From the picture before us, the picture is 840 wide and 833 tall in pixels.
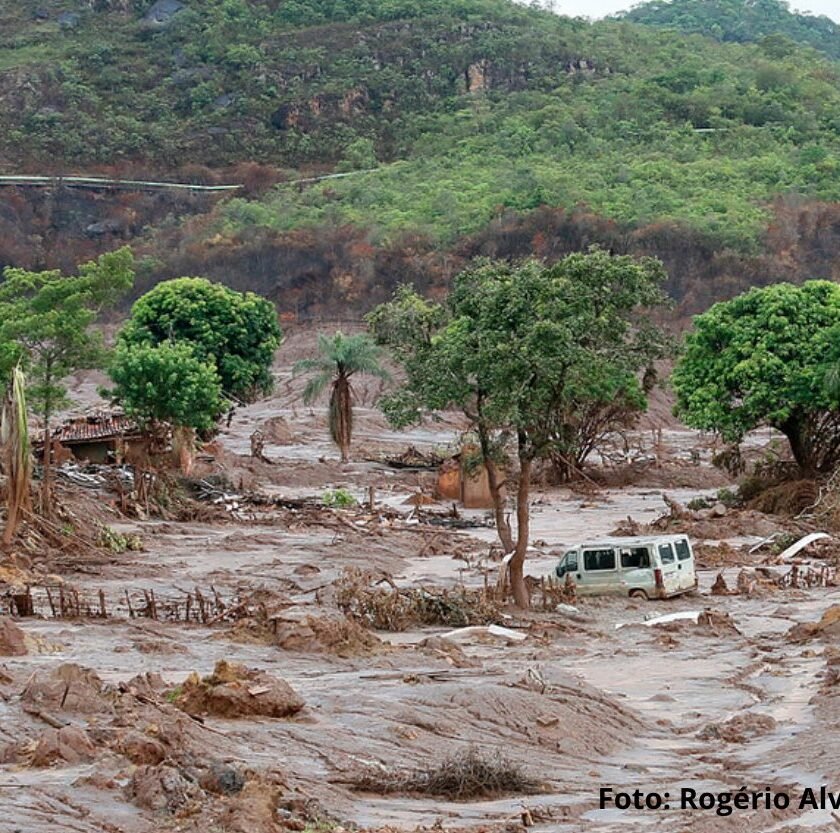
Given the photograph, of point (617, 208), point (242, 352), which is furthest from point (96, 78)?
point (242, 352)

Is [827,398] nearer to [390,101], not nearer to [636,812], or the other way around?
[636,812]

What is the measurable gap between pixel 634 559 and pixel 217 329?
30.9 meters

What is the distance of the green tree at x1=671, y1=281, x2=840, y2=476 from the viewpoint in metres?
37.1

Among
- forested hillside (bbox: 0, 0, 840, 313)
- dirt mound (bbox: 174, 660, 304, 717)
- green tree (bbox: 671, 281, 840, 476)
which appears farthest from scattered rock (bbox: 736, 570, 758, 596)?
forested hillside (bbox: 0, 0, 840, 313)

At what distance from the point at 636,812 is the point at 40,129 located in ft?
359

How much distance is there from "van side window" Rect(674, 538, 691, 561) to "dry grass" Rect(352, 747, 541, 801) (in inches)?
503

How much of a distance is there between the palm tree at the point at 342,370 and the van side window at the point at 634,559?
27056 millimetres

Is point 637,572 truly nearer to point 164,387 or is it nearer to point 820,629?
point 820,629

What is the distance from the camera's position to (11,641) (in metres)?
17.8

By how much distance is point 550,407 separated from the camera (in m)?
23.9

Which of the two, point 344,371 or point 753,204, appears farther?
point 753,204

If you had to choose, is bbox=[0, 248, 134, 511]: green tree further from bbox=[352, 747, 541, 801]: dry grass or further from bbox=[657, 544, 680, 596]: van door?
bbox=[352, 747, 541, 801]: dry grass

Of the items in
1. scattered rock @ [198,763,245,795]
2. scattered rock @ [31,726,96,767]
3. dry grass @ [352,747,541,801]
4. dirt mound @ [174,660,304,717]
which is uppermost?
scattered rock @ [31,726,96,767]

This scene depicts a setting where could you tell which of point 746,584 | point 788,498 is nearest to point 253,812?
point 746,584
